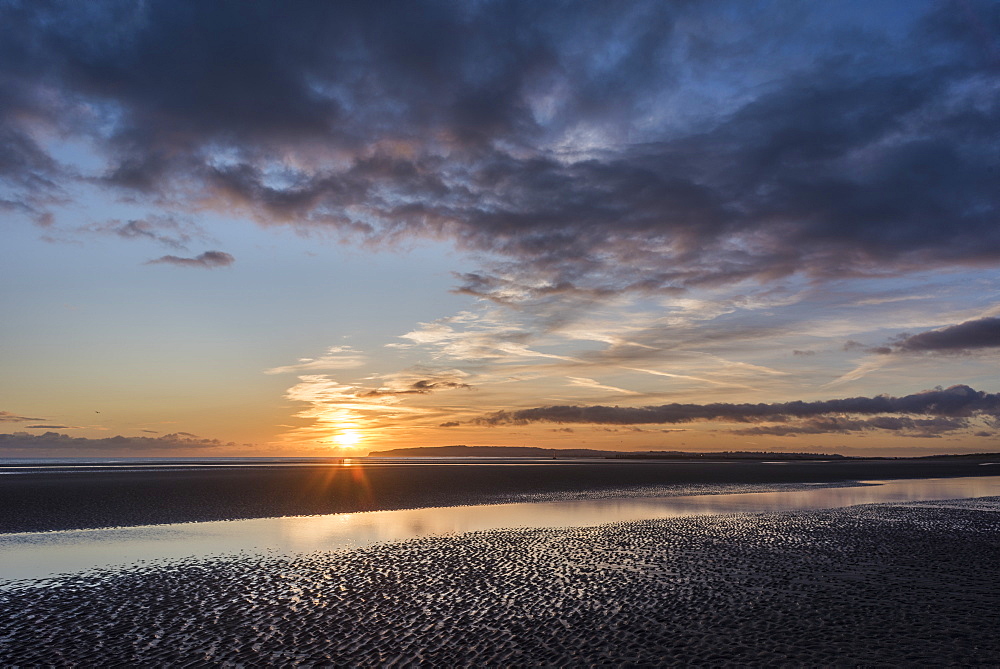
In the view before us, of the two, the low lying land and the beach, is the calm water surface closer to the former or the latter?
the beach

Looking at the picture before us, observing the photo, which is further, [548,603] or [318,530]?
[318,530]

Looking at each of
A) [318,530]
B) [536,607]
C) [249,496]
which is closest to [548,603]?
[536,607]

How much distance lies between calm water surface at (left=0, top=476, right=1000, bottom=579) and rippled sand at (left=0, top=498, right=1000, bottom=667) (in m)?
2.45

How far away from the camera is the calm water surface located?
781 inches

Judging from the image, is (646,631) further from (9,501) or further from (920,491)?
(920,491)

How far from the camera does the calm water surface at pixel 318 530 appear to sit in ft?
65.1

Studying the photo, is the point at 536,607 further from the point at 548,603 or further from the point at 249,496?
the point at 249,496

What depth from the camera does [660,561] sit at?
19.1m

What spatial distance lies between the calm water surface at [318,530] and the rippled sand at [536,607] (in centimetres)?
245

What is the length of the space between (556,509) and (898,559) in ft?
57.9

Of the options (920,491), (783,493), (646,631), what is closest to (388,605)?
(646,631)

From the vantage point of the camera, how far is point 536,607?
547 inches

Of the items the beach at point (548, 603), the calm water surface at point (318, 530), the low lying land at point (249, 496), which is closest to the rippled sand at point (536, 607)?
the beach at point (548, 603)

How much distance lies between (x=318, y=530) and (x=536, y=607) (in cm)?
1459
